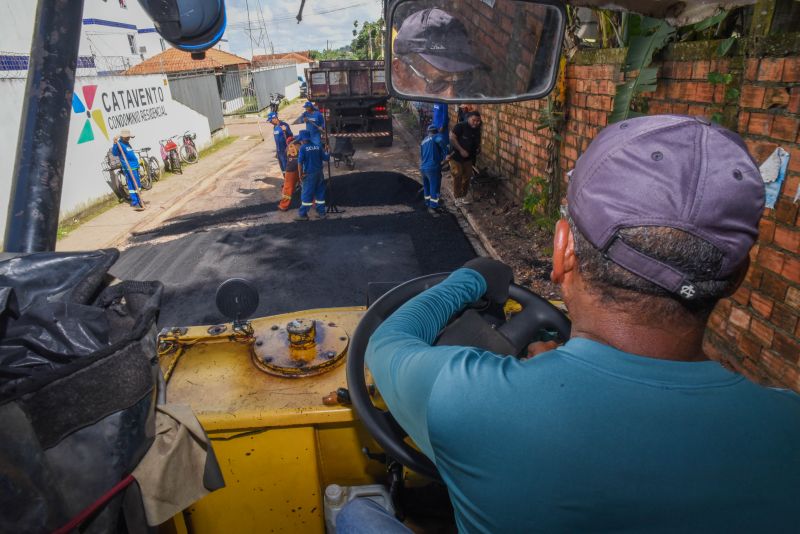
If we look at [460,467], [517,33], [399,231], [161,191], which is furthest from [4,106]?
[460,467]

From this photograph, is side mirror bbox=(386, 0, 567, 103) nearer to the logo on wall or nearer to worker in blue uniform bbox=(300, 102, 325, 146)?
worker in blue uniform bbox=(300, 102, 325, 146)

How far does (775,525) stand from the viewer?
30.6 inches

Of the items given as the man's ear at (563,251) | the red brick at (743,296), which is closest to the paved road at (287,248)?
the red brick at (743,296)

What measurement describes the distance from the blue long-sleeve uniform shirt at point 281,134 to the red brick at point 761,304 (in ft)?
34.7

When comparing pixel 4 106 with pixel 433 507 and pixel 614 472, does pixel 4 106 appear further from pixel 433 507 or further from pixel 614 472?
pixel 614 472

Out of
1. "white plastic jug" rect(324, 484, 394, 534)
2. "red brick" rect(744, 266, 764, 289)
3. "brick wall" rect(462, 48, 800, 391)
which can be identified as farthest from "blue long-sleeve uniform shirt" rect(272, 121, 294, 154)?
"white plastic jug" rect(324, 484, 394, 534)

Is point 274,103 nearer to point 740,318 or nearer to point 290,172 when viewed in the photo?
point 290,172

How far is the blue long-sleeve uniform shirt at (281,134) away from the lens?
12.1 m

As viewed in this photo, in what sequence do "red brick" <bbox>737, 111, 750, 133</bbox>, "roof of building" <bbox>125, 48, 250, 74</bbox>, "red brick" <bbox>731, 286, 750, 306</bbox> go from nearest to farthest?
1. "red brick" <bbox>737, 111, 750, 133</bbox>
2. "red brick" <bbox>731, 286, 750, 306</bbox>
3. "roof of building" <bbox>125, 48, 250, 74</bbox>

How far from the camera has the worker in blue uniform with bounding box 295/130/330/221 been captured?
9227mm

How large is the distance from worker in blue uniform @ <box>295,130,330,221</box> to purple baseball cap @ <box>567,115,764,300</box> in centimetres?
867

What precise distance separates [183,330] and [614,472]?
2.03 m

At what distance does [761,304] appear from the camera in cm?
291

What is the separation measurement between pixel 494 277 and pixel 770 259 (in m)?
2.13
